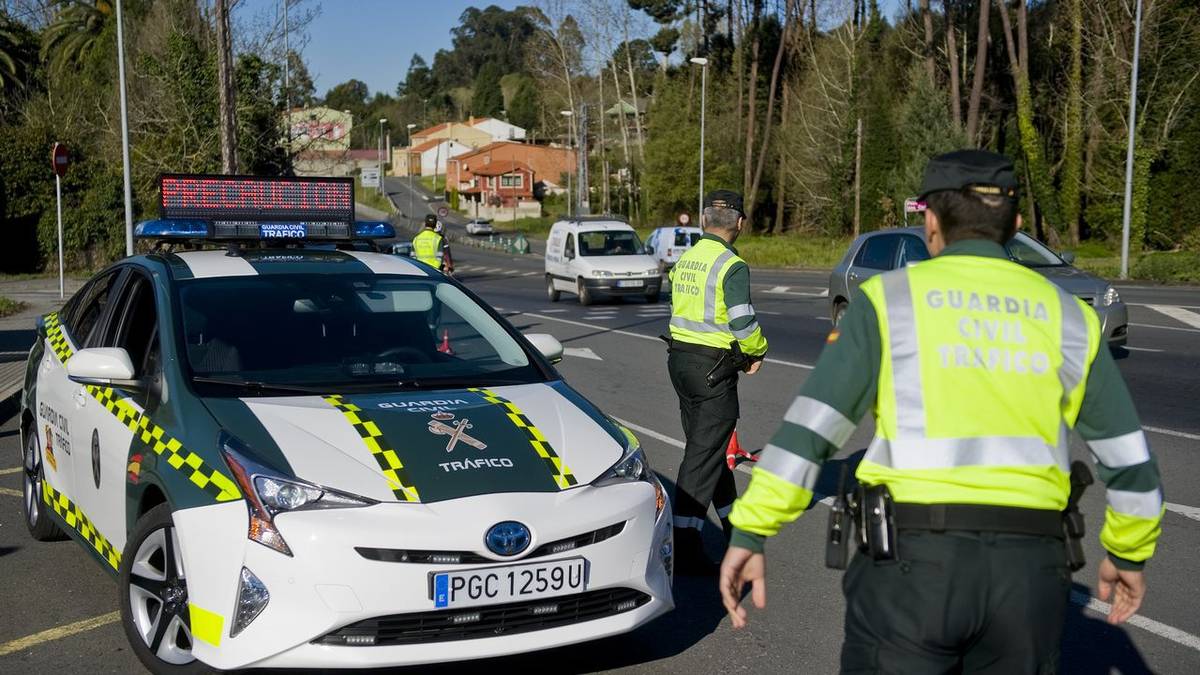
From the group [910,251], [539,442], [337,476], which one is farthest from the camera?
[910,251]

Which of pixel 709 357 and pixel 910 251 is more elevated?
pixel 910 251

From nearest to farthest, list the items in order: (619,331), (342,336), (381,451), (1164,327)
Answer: (381,451) → (342,336) → (1164,327) → (619,331)

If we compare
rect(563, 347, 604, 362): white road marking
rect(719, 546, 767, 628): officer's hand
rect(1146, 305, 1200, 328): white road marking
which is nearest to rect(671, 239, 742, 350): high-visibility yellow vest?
rect(719, 546, 767, 628): officer's hand

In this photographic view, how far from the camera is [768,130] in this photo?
6297cm

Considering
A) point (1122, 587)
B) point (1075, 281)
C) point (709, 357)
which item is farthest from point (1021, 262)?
point (1122, 587)

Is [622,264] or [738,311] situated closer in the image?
[738,311]

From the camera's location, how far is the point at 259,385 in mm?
4895

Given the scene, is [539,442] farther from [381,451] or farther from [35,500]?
[35,500]

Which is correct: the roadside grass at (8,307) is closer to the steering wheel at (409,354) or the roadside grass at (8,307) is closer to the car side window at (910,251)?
the car side window at (910,251)

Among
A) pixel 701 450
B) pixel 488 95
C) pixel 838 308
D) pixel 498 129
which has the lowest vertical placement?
pixel 838 308

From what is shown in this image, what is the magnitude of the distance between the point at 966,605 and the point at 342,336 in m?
3.44

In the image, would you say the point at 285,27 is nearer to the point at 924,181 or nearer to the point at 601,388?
the point at 601,388

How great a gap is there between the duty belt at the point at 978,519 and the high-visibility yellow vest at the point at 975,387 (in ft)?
0.06

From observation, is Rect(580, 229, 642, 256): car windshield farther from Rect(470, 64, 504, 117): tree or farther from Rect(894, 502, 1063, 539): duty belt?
Rect(470, 64, 504, 117): tree
